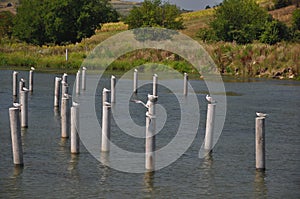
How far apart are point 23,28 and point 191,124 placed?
77551 mm

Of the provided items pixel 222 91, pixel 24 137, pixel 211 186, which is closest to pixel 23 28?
pixel 222 91

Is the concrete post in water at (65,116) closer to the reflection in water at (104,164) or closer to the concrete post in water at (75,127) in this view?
the concrete post in water at (75,127)

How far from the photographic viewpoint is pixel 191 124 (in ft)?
95.1

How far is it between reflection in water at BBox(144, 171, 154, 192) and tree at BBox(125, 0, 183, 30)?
78430mm

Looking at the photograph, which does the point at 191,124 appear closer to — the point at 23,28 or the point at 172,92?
the point at 172,92

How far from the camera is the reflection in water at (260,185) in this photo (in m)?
16.9

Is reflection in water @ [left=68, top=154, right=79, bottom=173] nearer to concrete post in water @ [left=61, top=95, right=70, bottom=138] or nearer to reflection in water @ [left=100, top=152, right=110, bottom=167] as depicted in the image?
reflection in water @ [left=100, top=152, right=110, bottom=167]

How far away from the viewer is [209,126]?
21.0 m

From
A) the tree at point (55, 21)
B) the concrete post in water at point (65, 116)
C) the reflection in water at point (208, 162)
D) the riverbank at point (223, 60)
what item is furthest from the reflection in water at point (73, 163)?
the tree at point (55, 21)

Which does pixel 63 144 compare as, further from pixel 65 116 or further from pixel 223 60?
pixel 223 60

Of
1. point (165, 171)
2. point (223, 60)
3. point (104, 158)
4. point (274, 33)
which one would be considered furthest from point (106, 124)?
point (274, 33)

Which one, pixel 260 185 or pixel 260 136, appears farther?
pixel 260 136

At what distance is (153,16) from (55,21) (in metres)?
14.0

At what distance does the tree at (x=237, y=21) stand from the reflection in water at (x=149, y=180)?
68377mm
